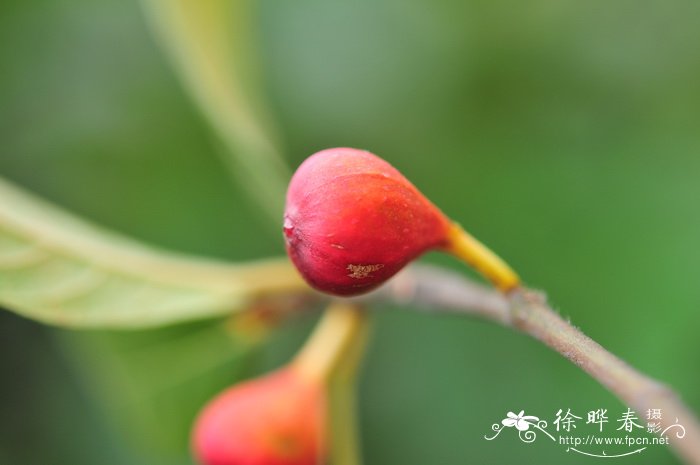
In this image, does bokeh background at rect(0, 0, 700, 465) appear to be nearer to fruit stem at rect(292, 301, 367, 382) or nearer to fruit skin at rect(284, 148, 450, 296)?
fruit stem at rect(292, 301, 367, 382)

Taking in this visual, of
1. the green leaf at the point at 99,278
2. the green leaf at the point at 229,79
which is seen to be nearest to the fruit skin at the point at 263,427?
the green leaf at the point at 99,278

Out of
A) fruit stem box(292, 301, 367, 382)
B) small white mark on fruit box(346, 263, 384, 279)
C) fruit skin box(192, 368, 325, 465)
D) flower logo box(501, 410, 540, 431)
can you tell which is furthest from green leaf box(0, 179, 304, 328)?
small white mark on fruit box(346, 263, 384, 279)

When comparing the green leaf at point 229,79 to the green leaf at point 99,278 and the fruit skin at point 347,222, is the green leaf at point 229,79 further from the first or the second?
the fruit skin at point 347,222

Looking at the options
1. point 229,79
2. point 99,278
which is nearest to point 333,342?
point 99,278

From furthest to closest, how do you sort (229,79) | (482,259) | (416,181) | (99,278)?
(416,181), (229,79), (99,278), (482,259)

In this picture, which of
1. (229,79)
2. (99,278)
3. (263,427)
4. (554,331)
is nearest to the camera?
(554,331)

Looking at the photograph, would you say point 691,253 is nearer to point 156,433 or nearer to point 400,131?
point 400,131

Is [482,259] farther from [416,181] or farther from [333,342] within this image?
[416,181]
